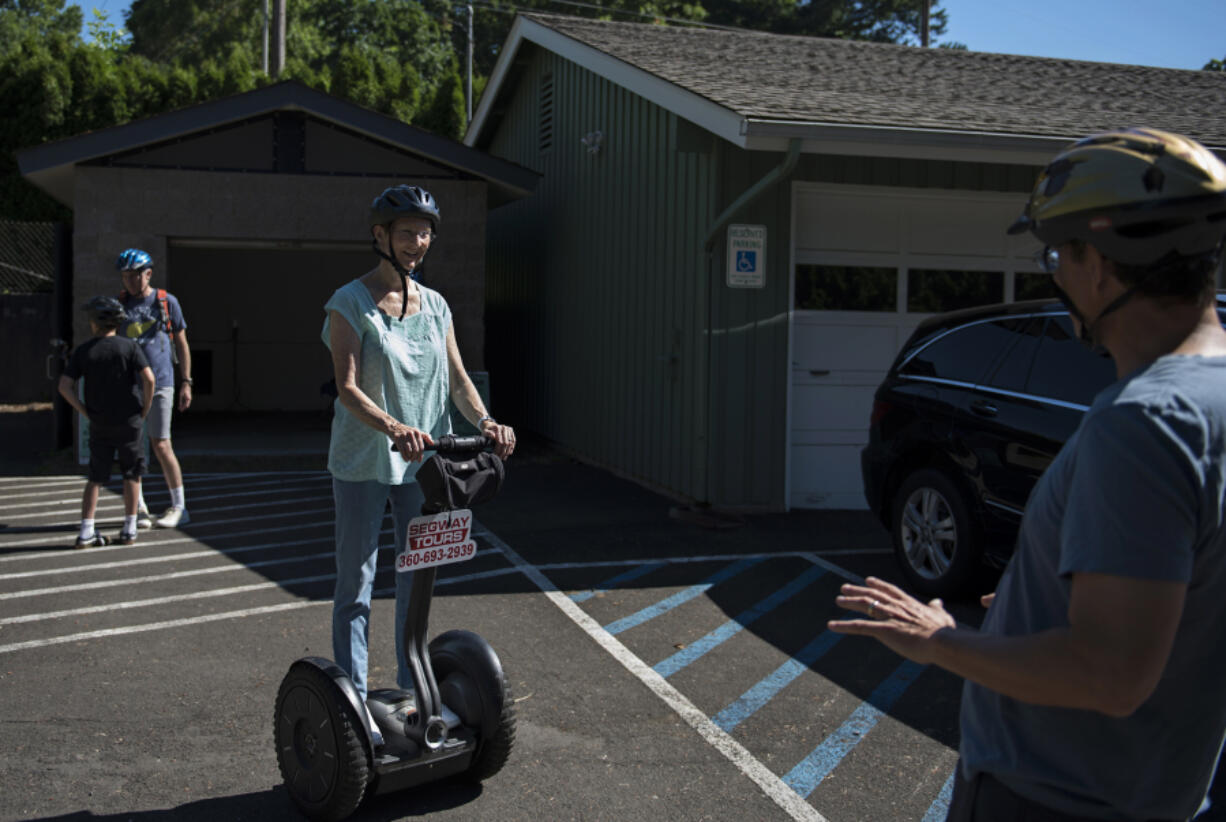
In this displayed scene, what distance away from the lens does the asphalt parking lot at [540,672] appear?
402 centimetres

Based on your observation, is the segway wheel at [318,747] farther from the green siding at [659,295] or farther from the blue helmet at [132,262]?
the green siding at [659,295]

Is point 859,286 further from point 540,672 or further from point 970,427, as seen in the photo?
point 540,672

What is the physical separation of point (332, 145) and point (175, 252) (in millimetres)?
6863

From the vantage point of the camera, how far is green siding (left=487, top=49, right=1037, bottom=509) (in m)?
9.59

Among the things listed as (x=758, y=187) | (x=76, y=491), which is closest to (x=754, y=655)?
(x=758, y=187)

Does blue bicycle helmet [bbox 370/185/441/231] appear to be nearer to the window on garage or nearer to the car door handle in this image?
the car door handle

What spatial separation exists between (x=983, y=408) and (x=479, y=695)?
3711mm

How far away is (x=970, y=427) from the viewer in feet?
21.1

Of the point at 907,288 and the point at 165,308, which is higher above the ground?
the point at 907,288

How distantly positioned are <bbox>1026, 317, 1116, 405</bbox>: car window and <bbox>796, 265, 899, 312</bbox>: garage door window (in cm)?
380

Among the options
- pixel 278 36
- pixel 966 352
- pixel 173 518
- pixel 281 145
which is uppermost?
pixel 278 36

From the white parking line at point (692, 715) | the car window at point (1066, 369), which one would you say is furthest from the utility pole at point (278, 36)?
the car window at point (1066, 369)

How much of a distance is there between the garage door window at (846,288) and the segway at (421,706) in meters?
6.50

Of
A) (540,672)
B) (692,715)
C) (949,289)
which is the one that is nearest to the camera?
(692,715)
